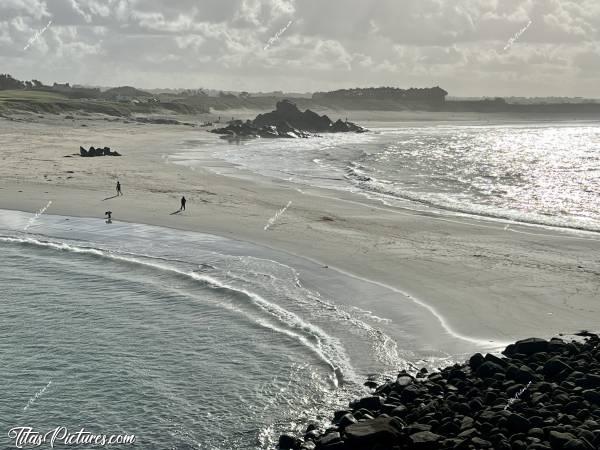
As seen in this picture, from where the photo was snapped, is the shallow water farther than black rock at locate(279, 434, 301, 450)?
Yes

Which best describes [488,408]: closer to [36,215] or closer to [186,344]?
[186,344]

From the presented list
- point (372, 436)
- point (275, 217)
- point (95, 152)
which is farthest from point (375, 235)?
point (95, 152)

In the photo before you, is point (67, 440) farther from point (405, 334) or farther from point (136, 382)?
point (405, 334)

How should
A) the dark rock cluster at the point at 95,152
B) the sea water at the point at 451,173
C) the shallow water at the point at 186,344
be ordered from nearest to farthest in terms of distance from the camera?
the shallow water at the point at 186,344, the sea water at the point at 451,173, the dark rock cluster at the point at 95,152

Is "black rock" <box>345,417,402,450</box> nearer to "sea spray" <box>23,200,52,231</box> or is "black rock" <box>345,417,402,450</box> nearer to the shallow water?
the shallow water

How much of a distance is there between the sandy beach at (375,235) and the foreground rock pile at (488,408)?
3323 mm

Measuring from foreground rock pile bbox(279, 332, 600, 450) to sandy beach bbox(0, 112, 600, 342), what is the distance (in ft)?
10.9

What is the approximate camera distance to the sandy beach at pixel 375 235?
21625mm

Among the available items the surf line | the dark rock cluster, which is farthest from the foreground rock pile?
the dark rock cluster

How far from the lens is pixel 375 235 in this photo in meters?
32.7

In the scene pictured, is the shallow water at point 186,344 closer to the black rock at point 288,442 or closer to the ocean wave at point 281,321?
the ocean wave at point 281,321

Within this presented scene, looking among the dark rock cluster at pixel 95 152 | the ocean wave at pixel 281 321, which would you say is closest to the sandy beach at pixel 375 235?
the dark rock cluster at pixel 95 152

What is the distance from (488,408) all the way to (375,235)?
1948cm

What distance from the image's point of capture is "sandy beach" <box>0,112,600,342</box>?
2162 centimetres
